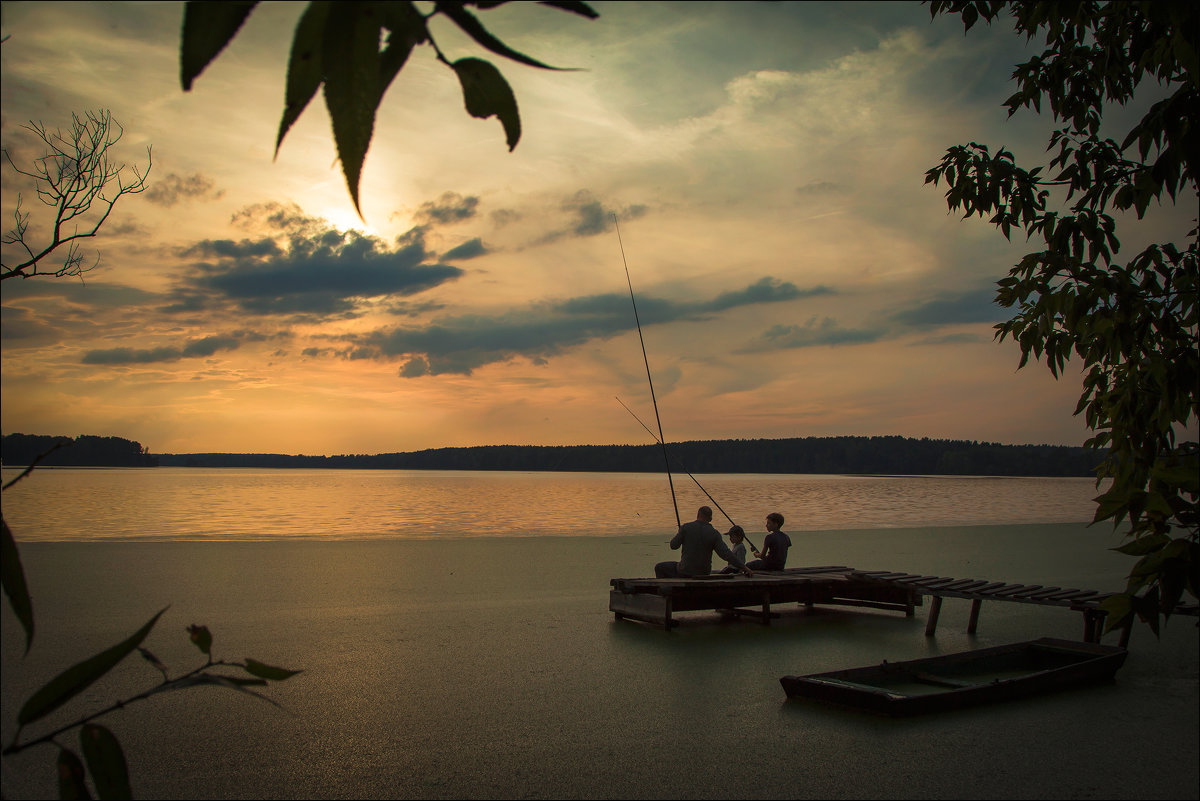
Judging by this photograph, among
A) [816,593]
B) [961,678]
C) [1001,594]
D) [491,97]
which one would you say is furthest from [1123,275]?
[816,593]

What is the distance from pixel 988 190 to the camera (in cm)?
399

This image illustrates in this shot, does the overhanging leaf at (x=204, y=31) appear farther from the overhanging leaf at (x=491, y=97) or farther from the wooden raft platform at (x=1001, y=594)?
the wooden raft platform at (x=1001, y=594)

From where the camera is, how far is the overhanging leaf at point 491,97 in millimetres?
604

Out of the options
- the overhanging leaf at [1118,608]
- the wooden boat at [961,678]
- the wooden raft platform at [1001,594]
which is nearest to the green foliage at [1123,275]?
the overhanging leaf at [1118,608]

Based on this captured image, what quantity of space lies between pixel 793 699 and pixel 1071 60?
542cm

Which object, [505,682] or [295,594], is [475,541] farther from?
[505,682]

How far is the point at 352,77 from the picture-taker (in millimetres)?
521

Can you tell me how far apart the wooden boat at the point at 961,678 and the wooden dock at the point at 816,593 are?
3.38ft

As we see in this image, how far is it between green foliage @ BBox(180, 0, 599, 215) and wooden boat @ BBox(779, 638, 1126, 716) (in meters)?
6.82

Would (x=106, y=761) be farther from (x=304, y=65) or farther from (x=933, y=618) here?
(x=933, y=618)

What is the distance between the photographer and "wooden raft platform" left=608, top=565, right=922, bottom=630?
10469 millimetres

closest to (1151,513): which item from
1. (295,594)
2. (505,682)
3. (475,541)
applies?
(505,682)

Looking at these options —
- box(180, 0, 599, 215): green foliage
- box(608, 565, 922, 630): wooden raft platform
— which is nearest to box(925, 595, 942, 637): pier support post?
box(608, 565, 922, 630): wooden raft platform

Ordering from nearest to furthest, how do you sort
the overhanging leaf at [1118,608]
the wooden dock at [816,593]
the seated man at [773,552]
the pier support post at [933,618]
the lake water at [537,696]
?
the overhanging leaf at [1118,608], the lake water at [537,696], the wooden dock at [816,593], the pier support post at [933,618], the seated man at [773,552]
